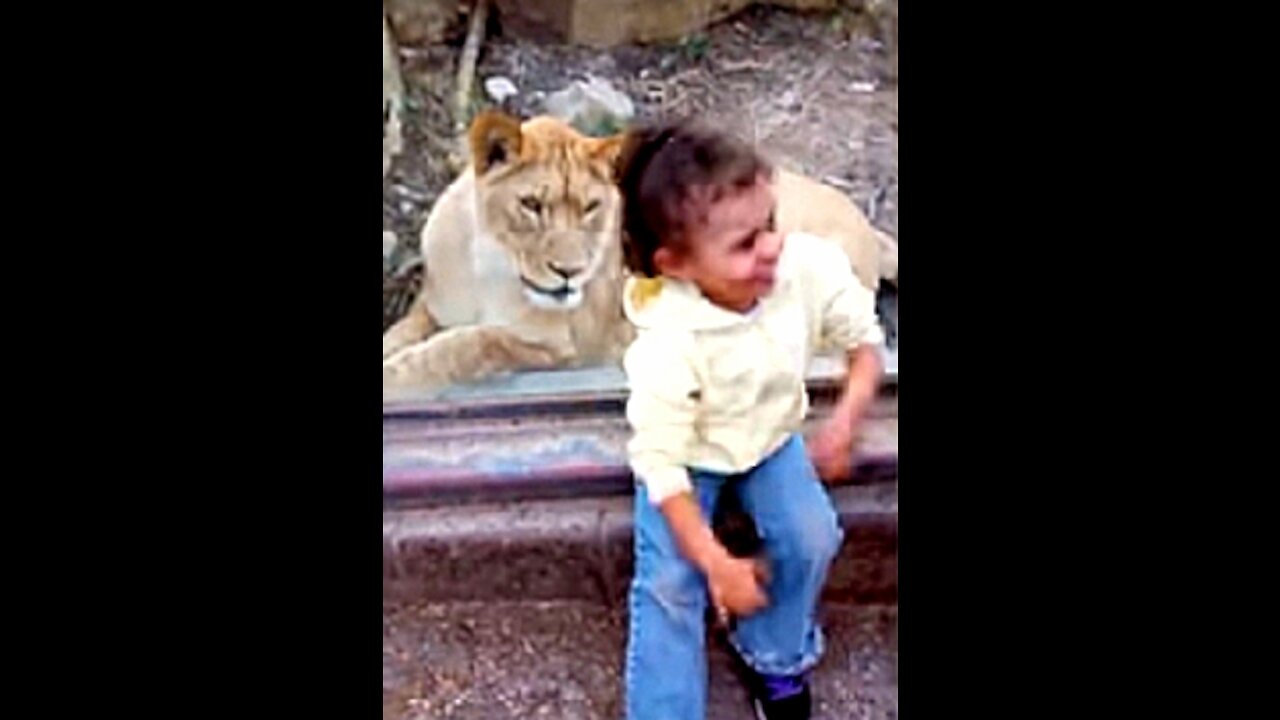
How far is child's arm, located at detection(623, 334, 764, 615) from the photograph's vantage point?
1.55 metres

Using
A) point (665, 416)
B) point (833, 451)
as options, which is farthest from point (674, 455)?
point (833, 451)

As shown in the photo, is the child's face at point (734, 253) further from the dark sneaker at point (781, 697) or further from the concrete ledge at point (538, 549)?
the dark sneaker at point (781, 697)

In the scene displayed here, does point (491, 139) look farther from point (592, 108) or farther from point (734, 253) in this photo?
point (734, 253)

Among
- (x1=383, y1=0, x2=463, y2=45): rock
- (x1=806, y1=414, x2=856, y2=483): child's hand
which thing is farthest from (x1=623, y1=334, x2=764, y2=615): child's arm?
(x1=383, y1=0, x2=463, y2=45): rock

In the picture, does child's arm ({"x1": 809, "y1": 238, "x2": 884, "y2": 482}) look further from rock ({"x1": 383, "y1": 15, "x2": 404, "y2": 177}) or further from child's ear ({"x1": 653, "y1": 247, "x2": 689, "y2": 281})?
rock ({"x1": 383, "y1": 15, "x2": 404, "y2": 177})

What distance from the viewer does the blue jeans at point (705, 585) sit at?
156 centimetres

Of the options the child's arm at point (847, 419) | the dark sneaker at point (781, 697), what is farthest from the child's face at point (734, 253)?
the dark sneaker at point (781, 697)

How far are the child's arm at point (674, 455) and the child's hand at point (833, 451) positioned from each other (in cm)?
10

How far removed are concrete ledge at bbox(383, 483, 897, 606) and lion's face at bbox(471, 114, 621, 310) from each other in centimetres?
18

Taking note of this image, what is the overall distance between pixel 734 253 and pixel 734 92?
14 cm
